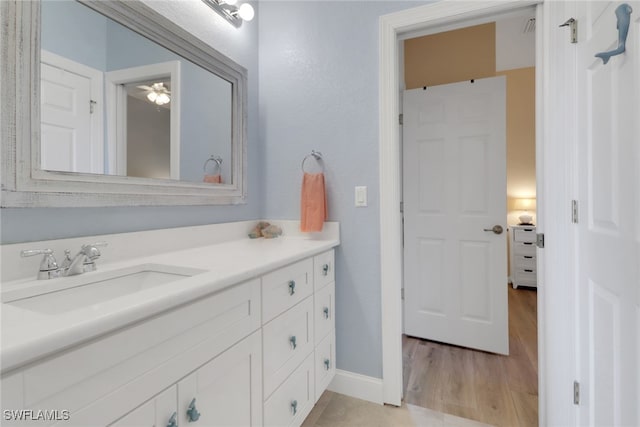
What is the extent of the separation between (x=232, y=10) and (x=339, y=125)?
34.0 inches

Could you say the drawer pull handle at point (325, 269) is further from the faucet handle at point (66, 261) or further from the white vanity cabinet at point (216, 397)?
the faucet handle at point (66, 261)

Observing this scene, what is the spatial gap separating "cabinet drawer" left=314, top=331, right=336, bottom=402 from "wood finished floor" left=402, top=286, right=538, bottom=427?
467 millimetres

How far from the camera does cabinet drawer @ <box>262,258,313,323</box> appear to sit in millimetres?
1106

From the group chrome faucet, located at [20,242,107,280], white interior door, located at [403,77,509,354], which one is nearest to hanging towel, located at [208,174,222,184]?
chrome faucet, located at [20,242,107,280]

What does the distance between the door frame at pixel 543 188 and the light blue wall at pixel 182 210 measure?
78 cm

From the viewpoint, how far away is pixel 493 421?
154 centimetres

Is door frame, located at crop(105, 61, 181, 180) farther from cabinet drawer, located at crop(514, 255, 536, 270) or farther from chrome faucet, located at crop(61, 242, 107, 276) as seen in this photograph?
cabinet drawer, located at crop(514, 255, 536, 270)

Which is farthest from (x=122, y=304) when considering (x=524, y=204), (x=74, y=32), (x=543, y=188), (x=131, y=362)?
(x=524, y=204)

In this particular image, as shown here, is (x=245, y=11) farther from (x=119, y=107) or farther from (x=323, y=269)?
(x=323, y=269)

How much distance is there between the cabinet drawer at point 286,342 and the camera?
1111mm

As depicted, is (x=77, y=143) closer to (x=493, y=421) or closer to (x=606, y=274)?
(x=606, y=274)

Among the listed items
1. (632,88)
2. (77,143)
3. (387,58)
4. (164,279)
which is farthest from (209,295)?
(387,58)

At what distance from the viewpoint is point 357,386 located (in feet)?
5.72

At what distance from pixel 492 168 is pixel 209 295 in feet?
6.95
